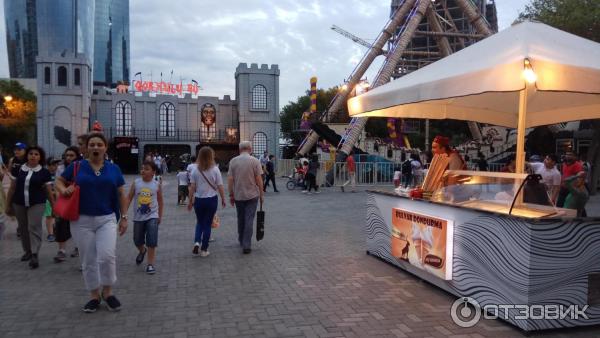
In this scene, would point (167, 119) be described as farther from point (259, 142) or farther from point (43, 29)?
point (43, 29)

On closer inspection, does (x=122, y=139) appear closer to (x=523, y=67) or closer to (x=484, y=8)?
(x=523, y=67)

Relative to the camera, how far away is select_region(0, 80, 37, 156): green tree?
42.0m

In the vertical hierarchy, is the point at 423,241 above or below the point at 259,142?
below

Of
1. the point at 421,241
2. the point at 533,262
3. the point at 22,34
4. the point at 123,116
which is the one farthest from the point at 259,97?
the point at 22,34

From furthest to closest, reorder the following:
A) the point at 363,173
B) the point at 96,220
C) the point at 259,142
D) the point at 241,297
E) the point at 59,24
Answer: the point at 59,24
the point at 259,142
the point at 363,173
the point at 241,297
the point at 96,220

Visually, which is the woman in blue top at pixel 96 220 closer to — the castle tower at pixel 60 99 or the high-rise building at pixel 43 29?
the castle tower at pixel 60 99

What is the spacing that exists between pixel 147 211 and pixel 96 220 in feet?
5.88

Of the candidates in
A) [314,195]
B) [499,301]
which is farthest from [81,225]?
[314,195]

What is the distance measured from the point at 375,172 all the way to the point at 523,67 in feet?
59.0

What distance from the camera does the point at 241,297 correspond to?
17.4 ft

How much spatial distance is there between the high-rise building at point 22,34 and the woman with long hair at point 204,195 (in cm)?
10907

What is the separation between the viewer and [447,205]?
5.35m

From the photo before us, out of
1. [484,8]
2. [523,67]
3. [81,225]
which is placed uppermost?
[484,8]

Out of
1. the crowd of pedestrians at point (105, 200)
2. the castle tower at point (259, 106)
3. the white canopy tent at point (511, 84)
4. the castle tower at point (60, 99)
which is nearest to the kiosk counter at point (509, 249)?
the crowd of pedestrians at point (105, 200)
